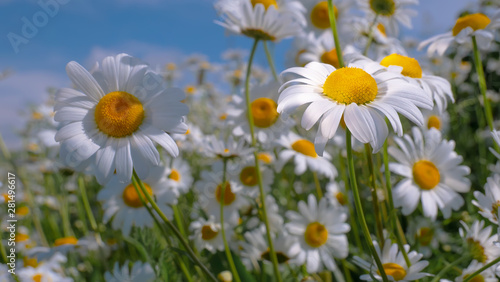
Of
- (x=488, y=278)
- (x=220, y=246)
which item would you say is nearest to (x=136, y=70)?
(x=220, y=246)

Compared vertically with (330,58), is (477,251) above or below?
below

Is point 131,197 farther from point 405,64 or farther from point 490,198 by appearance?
point 490,198

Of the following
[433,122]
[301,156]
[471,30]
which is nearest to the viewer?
[471,30]

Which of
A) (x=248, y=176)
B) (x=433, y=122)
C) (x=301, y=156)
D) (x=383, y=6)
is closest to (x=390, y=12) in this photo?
(x=383, y=6)

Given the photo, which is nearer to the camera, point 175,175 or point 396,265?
point 396,265

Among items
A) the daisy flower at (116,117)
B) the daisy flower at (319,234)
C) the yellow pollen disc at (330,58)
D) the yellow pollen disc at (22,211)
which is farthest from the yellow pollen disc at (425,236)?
the yellow pollen disc at (22,211)

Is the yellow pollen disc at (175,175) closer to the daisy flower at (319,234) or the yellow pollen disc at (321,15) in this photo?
the daisy flower at (319,234)
